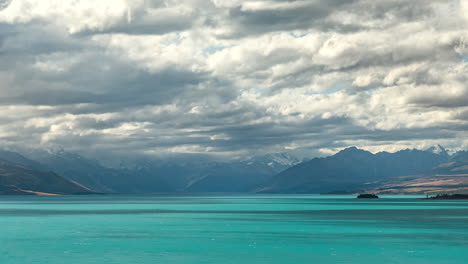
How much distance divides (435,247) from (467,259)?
15997 millimetres

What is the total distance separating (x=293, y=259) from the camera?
8881cm

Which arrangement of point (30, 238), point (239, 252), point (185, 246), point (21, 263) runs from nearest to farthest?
point (21, 263), point (239, 252), point (185, 246), point (30, 238)

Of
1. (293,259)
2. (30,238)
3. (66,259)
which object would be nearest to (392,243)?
(293,259)

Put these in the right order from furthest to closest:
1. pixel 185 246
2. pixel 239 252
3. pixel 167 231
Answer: pixel 167 231 → pixel 185 246 → pixel 239 252

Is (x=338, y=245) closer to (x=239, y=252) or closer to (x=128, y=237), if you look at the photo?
(x=239, y=252)

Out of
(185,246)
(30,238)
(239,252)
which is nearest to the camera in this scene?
(239,252)

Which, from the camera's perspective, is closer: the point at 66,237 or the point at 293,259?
the point at 293,259

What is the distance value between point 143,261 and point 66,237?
42.1 meters

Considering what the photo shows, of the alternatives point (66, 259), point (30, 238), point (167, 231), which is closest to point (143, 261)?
point (66, 259)

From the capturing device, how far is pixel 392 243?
111188mm

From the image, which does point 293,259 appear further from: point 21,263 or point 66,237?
point 66,237

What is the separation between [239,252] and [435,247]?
33359 millimetres

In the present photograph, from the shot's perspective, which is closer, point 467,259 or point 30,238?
point 467,259

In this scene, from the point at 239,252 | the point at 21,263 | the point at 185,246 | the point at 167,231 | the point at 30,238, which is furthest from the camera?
the point at 167,231
